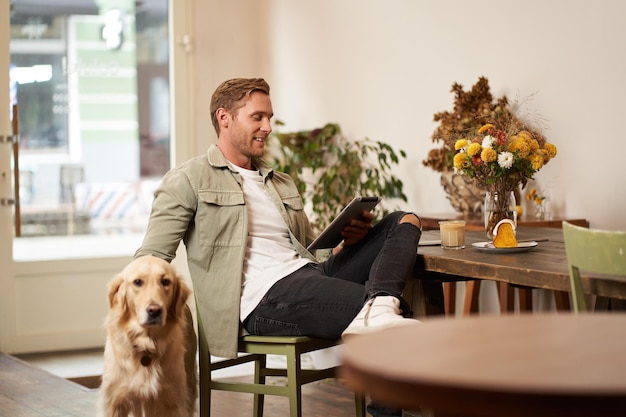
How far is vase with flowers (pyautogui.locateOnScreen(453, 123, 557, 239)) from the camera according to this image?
2701 mm

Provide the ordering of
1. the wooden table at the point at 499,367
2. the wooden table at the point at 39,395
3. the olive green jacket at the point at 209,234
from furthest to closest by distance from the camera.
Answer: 1. the wooden table at the point at 39,395
2. the olive green jacket at the point at 209,234
3. the wooden table at the point at 499,367

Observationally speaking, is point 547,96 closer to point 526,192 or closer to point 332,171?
point 526,192

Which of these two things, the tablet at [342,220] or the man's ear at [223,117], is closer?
the tablet at [342,220]

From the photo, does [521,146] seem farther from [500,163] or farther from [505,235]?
[505,235]

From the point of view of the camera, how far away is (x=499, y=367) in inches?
44.3

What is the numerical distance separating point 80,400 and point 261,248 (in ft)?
4.66

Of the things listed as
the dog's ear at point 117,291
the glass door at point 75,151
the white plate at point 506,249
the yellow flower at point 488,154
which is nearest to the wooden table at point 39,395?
the glass door at point 75,151

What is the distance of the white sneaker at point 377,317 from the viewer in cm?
238

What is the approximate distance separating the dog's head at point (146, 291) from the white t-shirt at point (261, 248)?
28cm

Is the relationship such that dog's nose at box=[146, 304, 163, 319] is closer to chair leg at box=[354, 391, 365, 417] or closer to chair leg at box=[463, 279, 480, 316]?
chair leg at box=[354, 391, 365, 417]

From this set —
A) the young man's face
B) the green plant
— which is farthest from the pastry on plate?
the green plant

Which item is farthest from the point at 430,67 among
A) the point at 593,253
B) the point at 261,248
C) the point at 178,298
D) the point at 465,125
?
the point at 593,253

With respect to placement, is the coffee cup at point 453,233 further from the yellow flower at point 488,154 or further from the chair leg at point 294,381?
the chair leg at point 294,381

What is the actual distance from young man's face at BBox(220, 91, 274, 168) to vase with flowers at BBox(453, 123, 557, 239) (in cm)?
61
